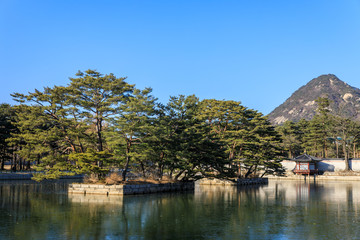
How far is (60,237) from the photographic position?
13.3 m

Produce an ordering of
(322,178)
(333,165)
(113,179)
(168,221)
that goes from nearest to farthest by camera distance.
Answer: (168,221) < (113,179) < (322,178) < (333,165)

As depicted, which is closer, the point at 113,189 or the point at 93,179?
the point at 113,189

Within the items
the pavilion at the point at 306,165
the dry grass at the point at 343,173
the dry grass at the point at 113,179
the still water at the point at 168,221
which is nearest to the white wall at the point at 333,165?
the pavilion at the point at 306,165

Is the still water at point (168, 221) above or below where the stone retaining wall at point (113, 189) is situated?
below

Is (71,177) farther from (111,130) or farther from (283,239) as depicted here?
(283,239)

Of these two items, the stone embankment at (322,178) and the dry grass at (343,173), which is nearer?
the stone embankment at (322,178)

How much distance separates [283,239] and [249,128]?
37556 mm

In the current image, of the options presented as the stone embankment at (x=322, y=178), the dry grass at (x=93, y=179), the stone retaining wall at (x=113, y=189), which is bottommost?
the stone embankment at (x=322, y=178)

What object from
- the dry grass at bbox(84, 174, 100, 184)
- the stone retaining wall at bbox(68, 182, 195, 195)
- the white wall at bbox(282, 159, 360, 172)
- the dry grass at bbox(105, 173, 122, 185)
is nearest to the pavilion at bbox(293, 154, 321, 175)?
the white wall at bbox(282, 159, 360, 172)

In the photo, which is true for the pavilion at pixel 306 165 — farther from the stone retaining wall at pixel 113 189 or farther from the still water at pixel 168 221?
the still water at pixel 168 221

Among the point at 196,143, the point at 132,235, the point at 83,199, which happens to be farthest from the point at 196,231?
the point at 196,143

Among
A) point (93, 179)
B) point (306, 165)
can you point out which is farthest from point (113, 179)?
point (306, 165)

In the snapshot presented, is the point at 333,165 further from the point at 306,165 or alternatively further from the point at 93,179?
the point at 93,179

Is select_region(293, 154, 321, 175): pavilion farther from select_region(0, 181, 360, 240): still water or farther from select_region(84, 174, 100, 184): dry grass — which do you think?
select_region(84, 174, 100, 184): dry grass
